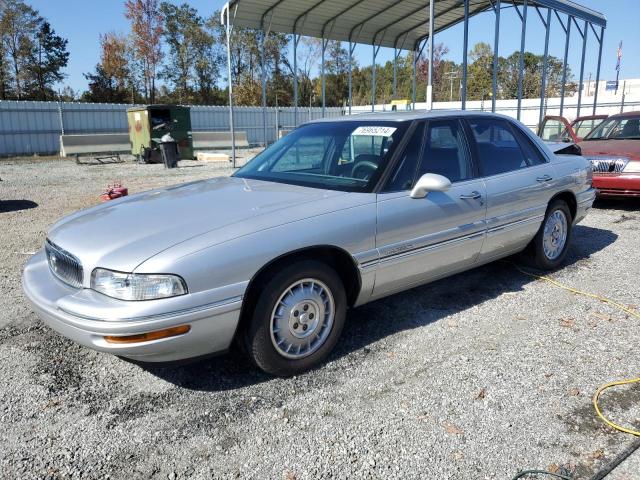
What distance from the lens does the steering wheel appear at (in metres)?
3.74

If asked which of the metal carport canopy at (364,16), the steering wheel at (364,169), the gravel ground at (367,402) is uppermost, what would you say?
the metal carport canopy at (364,16)

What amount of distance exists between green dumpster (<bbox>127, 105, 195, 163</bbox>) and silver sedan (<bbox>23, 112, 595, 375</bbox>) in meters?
14.9

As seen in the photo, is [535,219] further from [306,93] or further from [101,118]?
[306,93]

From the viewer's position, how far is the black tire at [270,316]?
305 centimetres

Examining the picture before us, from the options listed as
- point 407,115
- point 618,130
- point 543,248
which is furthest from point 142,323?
point 618,130

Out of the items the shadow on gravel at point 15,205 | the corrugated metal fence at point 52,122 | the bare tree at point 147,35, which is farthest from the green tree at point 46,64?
the shadow on gravel at point 15,205

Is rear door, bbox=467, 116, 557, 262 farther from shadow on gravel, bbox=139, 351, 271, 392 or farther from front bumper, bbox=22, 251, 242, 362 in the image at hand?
front bumper, bbox=22, 251, 242, 362

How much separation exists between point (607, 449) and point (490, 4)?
1685 centimetres

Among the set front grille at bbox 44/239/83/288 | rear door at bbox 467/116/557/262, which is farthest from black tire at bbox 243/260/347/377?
rear door at bbox 467/116/557/262

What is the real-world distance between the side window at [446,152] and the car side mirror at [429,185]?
0.25 m

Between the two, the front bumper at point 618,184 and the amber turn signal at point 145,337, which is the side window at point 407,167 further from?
the front bumper at point 618,184

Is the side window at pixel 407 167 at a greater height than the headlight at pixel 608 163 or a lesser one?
greater

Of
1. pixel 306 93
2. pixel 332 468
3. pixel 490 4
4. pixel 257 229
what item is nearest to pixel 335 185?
pixel 257 229

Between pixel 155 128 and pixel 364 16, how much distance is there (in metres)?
8.13
